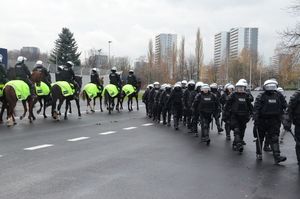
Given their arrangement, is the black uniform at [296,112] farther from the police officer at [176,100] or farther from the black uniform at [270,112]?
the police officer at [176,100]

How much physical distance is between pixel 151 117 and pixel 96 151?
10112 mm

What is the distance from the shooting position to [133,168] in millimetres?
8141

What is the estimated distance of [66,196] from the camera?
603 cm

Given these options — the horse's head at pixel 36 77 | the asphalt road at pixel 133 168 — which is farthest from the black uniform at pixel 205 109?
the horse's head at pixel 36 77

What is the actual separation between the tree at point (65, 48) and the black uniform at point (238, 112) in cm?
5678

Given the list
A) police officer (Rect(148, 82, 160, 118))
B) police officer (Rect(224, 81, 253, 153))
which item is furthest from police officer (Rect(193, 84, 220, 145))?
police officer (Rect(148, 82, 160, 118))

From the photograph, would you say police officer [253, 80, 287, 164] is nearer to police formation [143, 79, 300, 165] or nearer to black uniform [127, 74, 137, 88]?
police formation [143, 79, 300, 165]

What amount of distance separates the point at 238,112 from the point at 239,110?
6 cm

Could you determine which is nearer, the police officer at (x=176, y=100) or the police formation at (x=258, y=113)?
the police formation at (x=258, y=113)

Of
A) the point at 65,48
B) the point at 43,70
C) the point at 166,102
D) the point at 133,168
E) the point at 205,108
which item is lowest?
the point at 133,168

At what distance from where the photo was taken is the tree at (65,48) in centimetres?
6619

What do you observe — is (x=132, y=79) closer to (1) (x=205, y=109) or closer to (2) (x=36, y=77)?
(2) (x=36, y=77)

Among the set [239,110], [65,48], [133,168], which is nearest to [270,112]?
[239,110]

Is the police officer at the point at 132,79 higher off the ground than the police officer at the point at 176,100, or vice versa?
the police officer at the point at 132,79
